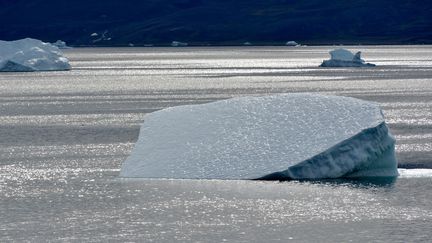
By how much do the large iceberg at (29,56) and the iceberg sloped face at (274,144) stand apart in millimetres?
59591

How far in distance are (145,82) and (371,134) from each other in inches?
2092

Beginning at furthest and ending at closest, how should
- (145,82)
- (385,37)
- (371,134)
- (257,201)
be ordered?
(385,37)
(145,82)
(371,134)
(257,201)

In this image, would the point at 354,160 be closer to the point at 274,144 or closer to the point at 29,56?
the point at 274,144

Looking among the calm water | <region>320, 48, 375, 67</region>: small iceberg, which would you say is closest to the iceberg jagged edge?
the calm water

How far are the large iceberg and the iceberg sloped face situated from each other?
59591 millimetres

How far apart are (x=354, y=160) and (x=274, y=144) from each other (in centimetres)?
184

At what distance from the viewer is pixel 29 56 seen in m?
87.6

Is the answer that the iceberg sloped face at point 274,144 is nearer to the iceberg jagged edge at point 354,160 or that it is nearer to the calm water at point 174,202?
the iceberg jagged edge at point 354,160

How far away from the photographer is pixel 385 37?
200 meters

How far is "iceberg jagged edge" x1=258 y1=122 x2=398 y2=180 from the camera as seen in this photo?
870 inches

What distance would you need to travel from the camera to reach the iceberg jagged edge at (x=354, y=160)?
2211 cm

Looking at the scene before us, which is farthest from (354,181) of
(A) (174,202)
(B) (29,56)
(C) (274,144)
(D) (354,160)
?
(B) (29,56)

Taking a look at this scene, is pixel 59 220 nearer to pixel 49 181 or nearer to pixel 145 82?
pixel 49 181

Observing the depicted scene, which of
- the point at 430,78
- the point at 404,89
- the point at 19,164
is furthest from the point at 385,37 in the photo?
the point at 19,164
